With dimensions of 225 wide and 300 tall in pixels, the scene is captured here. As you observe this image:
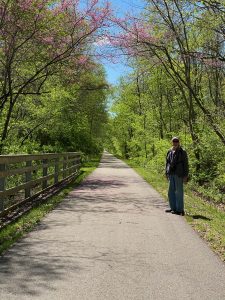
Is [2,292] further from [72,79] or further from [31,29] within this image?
[72,79]

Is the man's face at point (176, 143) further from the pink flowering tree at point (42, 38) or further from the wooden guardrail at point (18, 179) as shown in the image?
the pink flowering tree at point (42, 38)

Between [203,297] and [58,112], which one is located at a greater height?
[58,112]

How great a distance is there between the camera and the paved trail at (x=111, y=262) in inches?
177

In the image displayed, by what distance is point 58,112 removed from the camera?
875 inches

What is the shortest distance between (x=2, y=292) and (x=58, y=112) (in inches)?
719

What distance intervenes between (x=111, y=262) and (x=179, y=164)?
16.0 feet

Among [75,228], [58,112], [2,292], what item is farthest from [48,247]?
[58,112]

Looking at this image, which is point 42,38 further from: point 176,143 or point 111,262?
point 111,262

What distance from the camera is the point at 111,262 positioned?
561 cm

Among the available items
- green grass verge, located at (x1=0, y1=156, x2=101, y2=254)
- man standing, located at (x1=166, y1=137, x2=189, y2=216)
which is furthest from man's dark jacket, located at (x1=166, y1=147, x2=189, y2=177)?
green grass verge, located at (x1=0, y1=156, x2=101, y2=254)

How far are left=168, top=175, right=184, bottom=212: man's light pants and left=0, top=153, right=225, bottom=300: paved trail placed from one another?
2.19 ft

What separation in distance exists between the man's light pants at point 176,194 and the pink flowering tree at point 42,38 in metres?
6.58

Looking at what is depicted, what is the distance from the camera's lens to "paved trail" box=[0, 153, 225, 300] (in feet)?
14.7

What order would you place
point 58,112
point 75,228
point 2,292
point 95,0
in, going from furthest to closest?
point 58,112 → point 95,0 → point 75,228 → point 2,292
